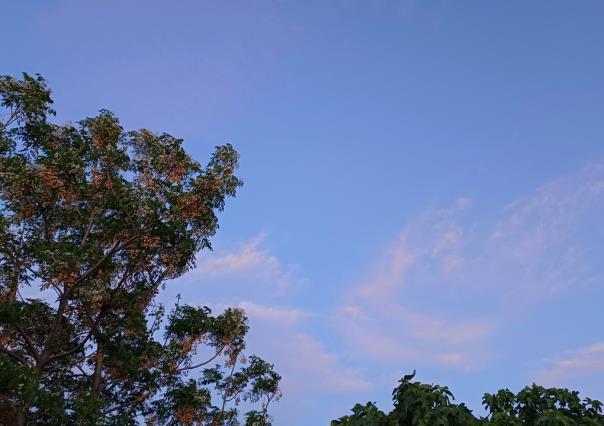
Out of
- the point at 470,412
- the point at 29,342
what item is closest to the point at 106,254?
the point at 29,342

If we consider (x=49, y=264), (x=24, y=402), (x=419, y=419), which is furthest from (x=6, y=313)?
(x=419, y=419)

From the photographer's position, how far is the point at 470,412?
8.16m

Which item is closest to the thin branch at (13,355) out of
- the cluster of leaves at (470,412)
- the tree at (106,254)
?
the tree at (106,254)

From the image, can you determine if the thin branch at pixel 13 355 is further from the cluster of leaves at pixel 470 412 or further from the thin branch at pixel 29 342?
the cluster of leaves at pixel 470 412

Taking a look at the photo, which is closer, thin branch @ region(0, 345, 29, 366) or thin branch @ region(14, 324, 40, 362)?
thin branch @ region(0, 345, 29, 366)

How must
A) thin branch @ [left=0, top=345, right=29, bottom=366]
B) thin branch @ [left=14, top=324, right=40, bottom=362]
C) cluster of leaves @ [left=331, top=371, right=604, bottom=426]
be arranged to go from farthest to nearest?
thin branch @ [left=14, top=324, right=40, bottom=362], thin branch @ [left=0, top=345, right=29, bottom=366], cluster of leaves @ [left=331, top=371, right=604, bottom=426]

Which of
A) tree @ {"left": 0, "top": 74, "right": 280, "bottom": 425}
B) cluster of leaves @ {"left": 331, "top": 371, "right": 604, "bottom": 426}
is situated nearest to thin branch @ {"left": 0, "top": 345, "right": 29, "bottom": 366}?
tree @ {"left": 0, "top": 74, "right": 280, "bottom": 425}

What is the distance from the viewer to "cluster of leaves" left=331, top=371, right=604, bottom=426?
7984 millimetres

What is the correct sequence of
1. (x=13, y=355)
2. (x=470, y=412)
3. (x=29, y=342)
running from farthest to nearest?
(x=29, y=342)
(x=13, y=355)
(x=470, y=412)

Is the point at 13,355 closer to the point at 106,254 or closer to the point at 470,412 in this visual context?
the point at 106,254

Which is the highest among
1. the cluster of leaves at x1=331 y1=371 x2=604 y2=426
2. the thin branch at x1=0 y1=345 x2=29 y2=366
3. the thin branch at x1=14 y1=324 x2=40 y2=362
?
the thin branch at x1=14 y1=324 x2=40 y2=362

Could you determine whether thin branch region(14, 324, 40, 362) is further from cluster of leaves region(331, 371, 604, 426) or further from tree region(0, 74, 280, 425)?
cluster of leaves region(331, 371, 604, 426)

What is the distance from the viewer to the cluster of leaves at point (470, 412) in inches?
314

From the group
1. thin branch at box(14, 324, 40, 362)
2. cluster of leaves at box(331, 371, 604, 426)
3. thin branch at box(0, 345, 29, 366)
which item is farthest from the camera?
thin branch at box(14, 324, 40, 362)
